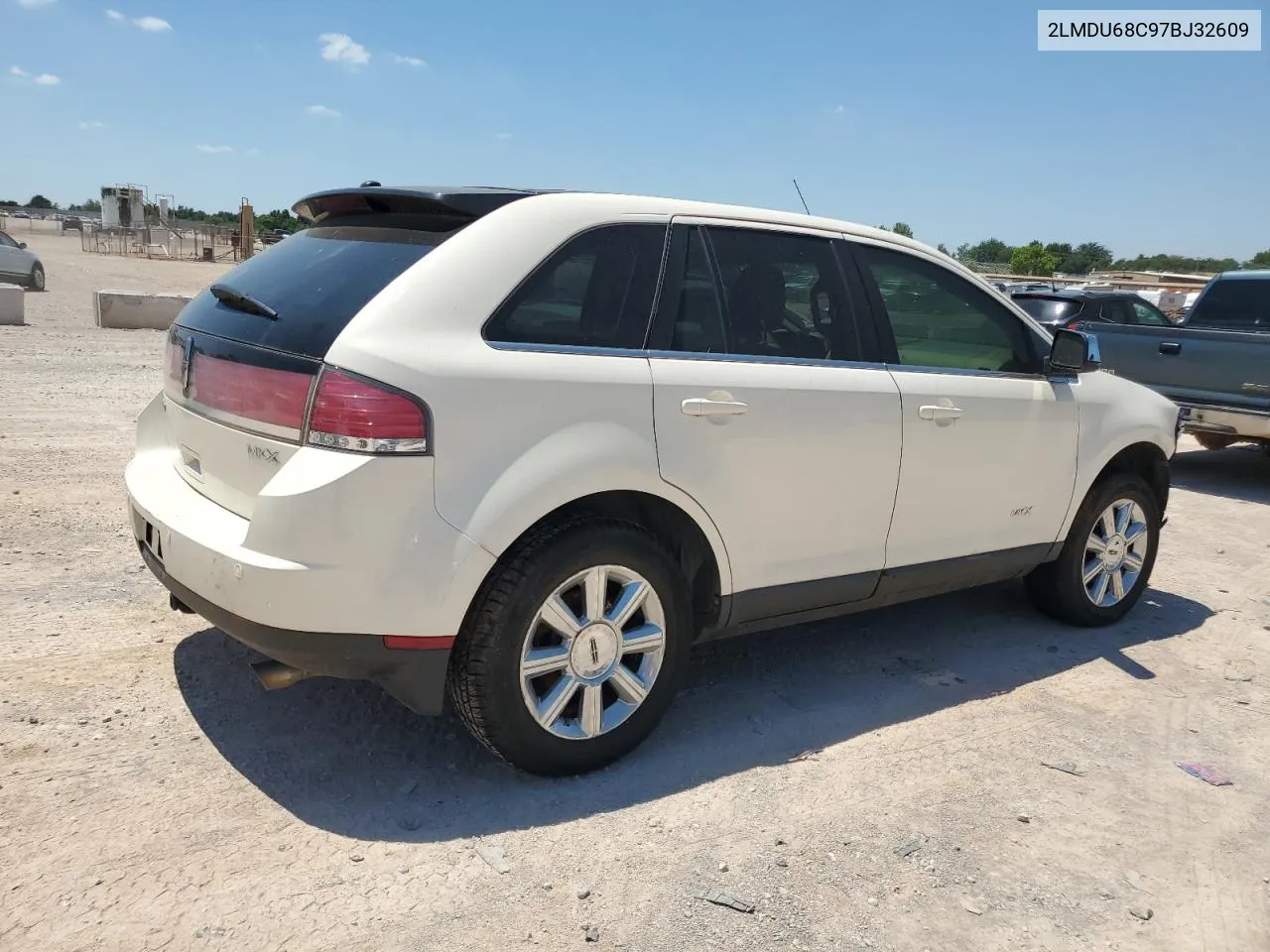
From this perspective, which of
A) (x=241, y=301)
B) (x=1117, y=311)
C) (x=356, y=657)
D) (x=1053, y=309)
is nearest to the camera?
(x=356, y=657)

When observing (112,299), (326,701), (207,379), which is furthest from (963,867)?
(112,299)

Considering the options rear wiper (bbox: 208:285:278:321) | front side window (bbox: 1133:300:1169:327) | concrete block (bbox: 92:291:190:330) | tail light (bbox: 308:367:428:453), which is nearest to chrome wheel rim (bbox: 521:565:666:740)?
tail light (bbox: 308:367:428:453)

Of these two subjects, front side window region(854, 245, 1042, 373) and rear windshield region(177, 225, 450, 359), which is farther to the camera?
front side window region(854, 245, 1042, 373)

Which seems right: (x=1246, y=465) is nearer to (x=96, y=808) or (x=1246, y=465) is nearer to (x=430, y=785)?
(x=430, y=785)

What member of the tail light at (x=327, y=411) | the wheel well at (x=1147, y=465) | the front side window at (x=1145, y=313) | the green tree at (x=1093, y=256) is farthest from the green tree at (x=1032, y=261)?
the tail light at (x=327, y=411)

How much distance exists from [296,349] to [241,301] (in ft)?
1.59

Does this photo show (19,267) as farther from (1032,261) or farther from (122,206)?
(1032,261)

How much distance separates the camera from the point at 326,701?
3.73 meters

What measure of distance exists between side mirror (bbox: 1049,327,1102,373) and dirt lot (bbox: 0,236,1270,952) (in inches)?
54.0

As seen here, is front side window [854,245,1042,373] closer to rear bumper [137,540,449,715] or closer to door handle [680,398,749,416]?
door handle [680,398,749,416]

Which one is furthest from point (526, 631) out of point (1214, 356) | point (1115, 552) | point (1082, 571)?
point (1214, 356)

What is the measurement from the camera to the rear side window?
3102 millimetres

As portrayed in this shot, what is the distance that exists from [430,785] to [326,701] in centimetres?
71

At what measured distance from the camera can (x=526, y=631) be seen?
3.06 meters
